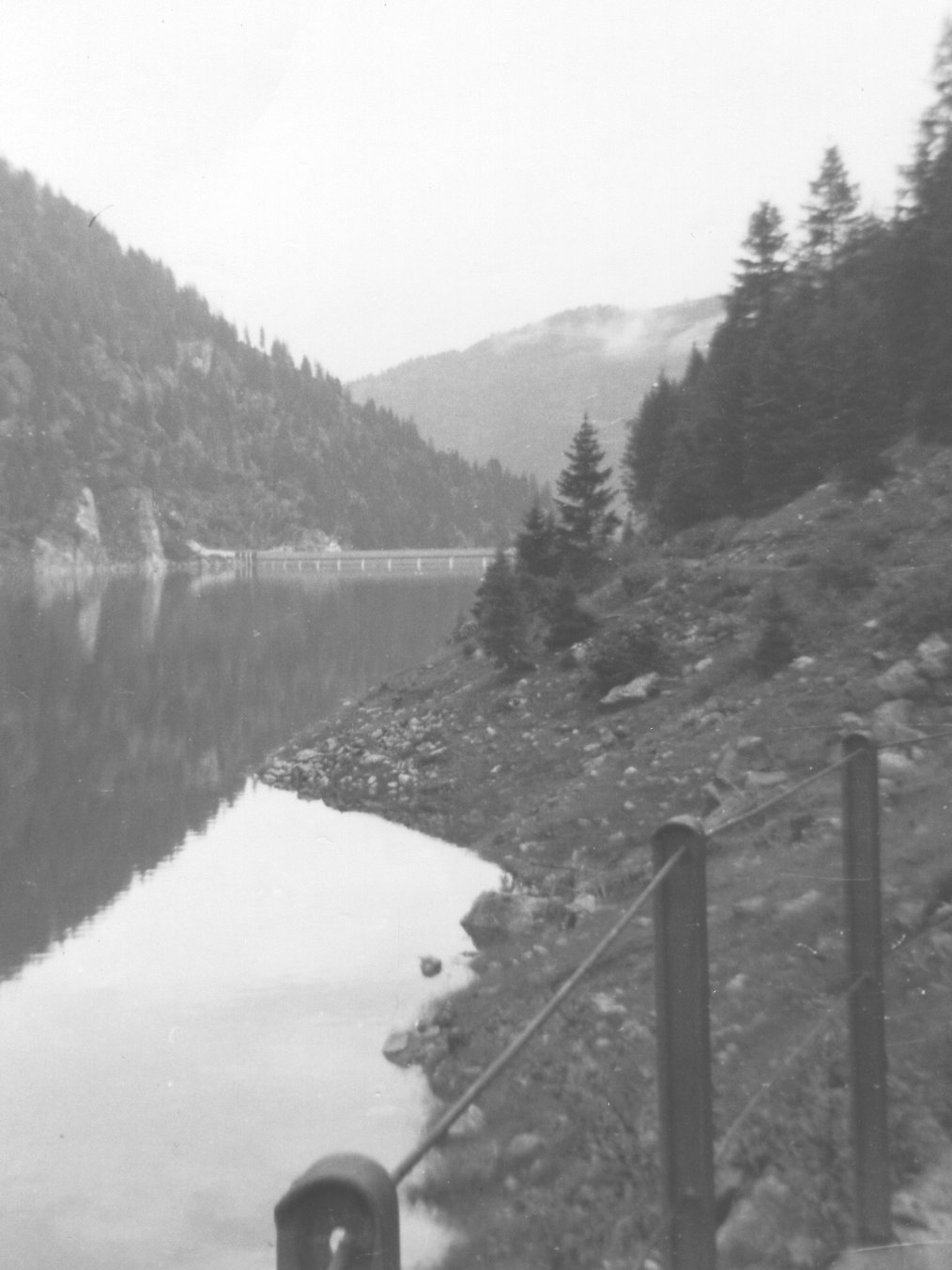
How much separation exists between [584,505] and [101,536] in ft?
412

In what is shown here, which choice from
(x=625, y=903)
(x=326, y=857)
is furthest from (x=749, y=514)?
(x=625, y=903)

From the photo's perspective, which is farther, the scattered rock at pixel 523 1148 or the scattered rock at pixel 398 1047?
the scattered rock at pixel 398 1047

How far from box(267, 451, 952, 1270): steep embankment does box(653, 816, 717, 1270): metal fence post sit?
0.28m

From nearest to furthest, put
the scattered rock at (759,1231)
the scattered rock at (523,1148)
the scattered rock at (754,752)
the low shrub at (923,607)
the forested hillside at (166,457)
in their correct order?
the scattered rock at (759,1231) < the scattered rock at (523,1148) < the scattered rock at (754,752) < the low shrub at (923,607) < the forested hillside at (166,457)

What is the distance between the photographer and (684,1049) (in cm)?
336

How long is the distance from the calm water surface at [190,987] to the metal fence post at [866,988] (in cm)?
222

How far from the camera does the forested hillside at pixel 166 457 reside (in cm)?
15238

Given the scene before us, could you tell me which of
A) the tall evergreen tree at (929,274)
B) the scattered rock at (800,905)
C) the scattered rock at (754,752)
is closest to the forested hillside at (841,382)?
the tall evergreen tree at (929,274)

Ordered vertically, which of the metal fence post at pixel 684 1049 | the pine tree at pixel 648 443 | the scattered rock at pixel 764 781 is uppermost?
the pine tree at pixel 648 443

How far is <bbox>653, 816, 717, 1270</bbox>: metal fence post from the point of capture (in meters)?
3.24

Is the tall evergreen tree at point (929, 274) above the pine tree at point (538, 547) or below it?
above

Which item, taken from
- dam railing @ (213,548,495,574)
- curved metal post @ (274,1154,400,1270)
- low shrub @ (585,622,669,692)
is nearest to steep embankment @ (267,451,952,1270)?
low shrub @ (585,622,669,692)

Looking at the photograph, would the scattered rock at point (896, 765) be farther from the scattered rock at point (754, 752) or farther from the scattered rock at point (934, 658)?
the scattered rock at point (934, 658)

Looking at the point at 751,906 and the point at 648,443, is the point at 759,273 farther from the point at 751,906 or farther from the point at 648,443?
the point at 751,906
